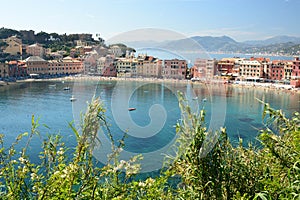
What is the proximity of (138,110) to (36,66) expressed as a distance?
13.2 m

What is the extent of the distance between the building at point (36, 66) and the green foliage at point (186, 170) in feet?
74.4

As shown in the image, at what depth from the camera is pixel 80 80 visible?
22.1 metres

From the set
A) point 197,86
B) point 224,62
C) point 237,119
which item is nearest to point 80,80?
point 197,86

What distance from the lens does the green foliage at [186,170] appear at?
950 millimetres

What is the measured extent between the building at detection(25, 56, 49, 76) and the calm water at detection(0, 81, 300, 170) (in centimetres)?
322

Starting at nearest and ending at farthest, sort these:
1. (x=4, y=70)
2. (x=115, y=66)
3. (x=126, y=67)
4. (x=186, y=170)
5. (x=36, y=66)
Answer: (x=186, y=170) → (x=4, y=70) → (x=115, y=66) → (x=126, y=67) → (x=36, y=66)

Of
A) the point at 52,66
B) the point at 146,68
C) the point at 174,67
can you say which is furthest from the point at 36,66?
the point at 174,67

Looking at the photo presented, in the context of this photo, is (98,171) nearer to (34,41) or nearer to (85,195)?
(85,195)

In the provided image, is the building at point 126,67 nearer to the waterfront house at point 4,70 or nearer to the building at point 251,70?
the building at point 251,70

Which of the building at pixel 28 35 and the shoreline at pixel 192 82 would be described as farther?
the building at pixel 28 35

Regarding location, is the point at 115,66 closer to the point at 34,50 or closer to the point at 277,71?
the point at 34,50

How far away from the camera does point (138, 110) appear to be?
489 inches

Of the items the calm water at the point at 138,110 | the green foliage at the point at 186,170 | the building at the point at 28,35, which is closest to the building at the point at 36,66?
the calm water at the point at 138,110

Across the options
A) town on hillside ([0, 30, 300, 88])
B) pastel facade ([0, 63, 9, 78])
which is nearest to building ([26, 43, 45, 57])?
town on hillside ([0, 30, 300, 88])
